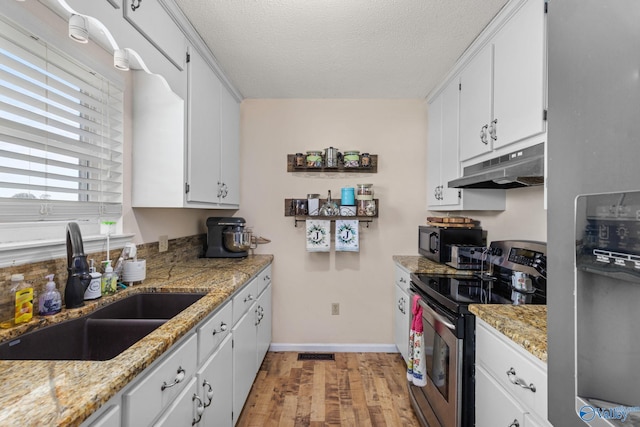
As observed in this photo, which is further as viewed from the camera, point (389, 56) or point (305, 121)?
point (305, 121)

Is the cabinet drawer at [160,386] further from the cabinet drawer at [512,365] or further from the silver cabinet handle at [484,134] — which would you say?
the silver cabinet handle at [484,134]

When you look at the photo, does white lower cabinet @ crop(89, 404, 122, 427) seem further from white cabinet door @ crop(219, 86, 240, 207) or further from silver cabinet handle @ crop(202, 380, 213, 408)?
white cabinet door @ crop(219, 86, 240, 207)

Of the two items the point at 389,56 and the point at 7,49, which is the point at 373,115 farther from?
the point at 7,49

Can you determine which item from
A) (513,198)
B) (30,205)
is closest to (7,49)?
(30,205)

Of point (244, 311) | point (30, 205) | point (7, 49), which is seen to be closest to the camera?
point (7, 49)

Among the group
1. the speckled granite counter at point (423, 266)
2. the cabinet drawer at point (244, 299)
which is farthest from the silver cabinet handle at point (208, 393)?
the speckled granite counter at point (423, 266)

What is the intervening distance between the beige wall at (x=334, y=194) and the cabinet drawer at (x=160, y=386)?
1.76 m

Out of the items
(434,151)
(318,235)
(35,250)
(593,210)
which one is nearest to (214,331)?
(35,250)

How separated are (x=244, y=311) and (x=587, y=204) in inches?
71.9

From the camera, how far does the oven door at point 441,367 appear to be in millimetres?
1408

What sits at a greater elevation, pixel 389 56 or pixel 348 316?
pixel 389 56

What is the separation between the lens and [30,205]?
125cm

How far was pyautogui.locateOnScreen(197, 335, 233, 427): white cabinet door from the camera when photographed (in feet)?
4.31

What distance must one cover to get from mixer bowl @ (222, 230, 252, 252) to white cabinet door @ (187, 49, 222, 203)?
0.36 m
